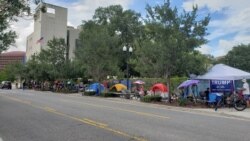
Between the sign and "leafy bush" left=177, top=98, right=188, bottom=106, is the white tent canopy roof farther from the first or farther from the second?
"leafy bush" left=177, top=98, right=188, bottom=106

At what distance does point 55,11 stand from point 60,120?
107168 millimetres

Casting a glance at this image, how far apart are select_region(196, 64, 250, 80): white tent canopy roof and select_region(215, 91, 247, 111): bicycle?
183 centimetres

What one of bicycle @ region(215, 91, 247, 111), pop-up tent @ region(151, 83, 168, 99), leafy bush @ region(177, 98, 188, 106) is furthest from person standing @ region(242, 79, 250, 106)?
pop-up tent @ region(151, 83, 168, 99)

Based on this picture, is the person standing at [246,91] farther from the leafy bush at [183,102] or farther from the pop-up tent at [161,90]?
Result: the pop-up tent at [161,90]

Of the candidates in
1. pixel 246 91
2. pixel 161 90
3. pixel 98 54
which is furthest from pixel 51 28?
pixel 246 91

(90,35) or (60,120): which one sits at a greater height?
(90,35)

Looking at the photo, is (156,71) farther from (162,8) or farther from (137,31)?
(137,31)

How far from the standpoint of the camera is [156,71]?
109ft

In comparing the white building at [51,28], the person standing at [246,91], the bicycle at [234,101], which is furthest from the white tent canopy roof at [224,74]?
the white building at [51,28]

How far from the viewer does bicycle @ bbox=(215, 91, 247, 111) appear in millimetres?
24922

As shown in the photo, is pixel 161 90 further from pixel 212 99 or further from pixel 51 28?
pixel 51 28

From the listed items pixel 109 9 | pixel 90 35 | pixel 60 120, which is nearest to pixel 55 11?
pixel 109 9

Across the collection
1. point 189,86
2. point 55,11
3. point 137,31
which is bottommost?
point 189,86

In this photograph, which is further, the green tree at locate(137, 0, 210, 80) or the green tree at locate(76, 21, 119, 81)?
the green tree at locate(76, 21, 119, 81)
